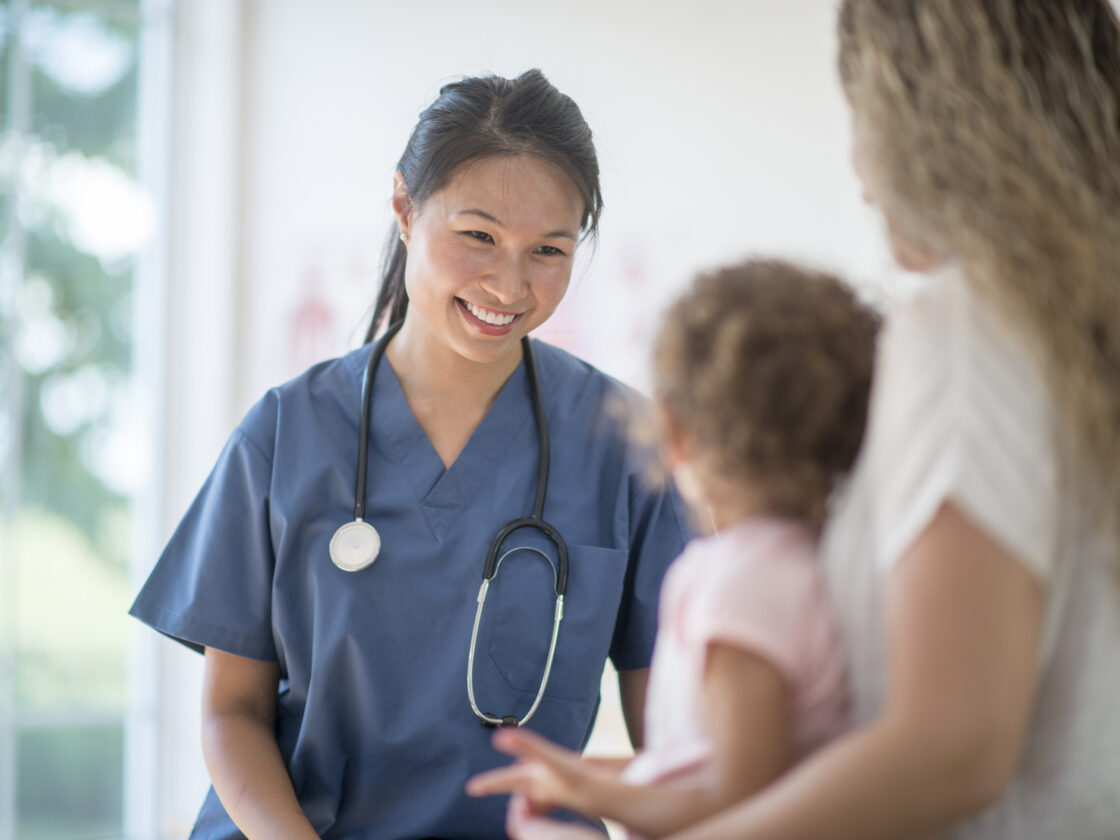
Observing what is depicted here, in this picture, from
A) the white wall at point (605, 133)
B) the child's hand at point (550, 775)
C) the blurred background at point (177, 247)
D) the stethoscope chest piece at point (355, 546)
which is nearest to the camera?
the child's hand at point (550, 775)

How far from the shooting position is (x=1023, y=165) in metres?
0.78

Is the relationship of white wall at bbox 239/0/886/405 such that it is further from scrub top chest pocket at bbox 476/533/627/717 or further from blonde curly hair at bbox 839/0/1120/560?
blonde curly hair at bbox 839/0/1120/560

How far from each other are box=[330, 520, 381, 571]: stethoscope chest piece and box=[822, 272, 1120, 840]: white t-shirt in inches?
29.9

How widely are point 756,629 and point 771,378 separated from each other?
0.18 metres

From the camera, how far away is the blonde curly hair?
743mm

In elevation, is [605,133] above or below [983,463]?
above

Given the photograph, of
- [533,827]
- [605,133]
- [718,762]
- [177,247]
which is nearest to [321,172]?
[177,247]

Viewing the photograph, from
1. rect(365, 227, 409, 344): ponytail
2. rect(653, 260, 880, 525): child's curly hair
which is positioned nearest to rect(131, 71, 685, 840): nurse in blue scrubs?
rect(365, 227, 409, 344): ponytail

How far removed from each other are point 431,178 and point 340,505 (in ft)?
1.51

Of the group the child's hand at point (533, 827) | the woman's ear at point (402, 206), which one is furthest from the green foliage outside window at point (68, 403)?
the child's hand at point (533, 827)

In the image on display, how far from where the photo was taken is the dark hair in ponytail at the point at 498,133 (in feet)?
4.84

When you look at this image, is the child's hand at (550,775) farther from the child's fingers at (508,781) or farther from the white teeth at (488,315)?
the white teeth at (488,315)

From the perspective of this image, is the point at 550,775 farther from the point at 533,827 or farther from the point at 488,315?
the point at 488,315

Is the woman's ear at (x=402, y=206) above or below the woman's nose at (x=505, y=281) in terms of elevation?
above
